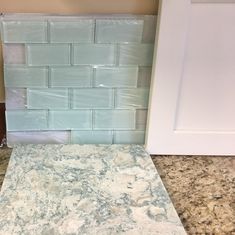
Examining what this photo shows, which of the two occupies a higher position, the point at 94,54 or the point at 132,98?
the point at 94,54

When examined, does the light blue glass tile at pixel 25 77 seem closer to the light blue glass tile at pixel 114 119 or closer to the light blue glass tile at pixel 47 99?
the light blue glass tile at pixel 47 99

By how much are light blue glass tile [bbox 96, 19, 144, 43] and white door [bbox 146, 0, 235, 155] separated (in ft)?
0.21

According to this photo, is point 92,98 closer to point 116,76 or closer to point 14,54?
point 116,76

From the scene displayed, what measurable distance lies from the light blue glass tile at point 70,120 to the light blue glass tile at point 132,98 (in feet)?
0.34

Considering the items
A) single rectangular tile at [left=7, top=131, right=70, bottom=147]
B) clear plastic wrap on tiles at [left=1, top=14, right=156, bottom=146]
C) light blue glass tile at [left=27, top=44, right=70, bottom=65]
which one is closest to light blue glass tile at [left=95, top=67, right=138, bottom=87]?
clear plastic wrap on tiles at [left=1, top=14, right=156, bottom=146]

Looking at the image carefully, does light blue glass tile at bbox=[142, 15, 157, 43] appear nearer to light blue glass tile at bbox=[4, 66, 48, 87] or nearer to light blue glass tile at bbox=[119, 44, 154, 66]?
light blue glass tile at bbox=[119, 44, 154, 66]

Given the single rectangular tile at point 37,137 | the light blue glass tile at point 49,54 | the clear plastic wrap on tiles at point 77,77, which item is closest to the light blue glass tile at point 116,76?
the clear plastic wrap on tiles at point 77,77

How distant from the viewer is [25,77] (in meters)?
1.11

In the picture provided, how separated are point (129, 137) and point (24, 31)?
463 millimetres

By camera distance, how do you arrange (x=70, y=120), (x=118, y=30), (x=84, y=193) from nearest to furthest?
(x=84, y=193), (x=118, y=30), (x=70, y=120)

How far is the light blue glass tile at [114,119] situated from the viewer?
1.18 metres

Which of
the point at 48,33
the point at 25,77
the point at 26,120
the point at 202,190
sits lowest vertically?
the point at 202,190

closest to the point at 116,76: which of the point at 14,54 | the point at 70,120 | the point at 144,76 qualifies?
the point at 144,76

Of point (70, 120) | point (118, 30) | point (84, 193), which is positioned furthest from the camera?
point (70, 120)
